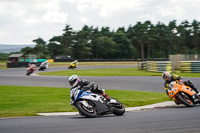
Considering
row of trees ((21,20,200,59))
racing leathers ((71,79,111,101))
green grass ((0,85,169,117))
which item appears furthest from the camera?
row of trees ((21,20,200,59))

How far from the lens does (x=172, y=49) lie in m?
114

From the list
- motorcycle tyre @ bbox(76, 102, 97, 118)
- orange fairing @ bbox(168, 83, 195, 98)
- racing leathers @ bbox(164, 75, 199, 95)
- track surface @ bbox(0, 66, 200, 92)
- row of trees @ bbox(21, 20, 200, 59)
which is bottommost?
track surface @ bbox(0, 66, 200, 92)

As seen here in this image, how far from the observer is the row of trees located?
291ft

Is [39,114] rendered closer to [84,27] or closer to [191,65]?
[191,65]

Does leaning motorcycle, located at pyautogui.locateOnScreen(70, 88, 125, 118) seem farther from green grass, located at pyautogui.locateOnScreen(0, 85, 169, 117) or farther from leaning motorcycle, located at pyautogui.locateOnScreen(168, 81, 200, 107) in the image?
leaning motorcycle, located at pyautogui.locateOnScreen(168, 81, 200, 107)

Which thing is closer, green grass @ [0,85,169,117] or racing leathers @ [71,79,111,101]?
racing leathers @ [71,79,111,101]

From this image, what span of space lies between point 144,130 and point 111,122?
1313 mm

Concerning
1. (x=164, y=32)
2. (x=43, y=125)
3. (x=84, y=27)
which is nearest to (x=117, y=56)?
(x=84, y=27)

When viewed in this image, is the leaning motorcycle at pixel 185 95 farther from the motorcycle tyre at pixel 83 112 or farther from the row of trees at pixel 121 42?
the row of trees at pixel 121 42

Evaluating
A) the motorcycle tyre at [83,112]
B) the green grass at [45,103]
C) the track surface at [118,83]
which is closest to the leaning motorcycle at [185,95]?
the green grass at [45,103]

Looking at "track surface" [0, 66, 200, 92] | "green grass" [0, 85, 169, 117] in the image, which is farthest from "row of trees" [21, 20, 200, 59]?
"green grass" [0, 85, 169, 117]

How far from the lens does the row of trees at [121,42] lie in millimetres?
88562

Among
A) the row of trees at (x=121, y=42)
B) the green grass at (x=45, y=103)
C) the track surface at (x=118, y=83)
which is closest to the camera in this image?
the green grass at (x=45, y=103)

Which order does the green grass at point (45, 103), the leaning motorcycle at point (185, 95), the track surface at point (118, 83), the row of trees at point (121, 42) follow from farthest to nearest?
the row of trees at point (121, 42) → the track surface at point (118, 83) → the leaning motorcycle at point (185, 95) → the green grass at point (45, 103)
